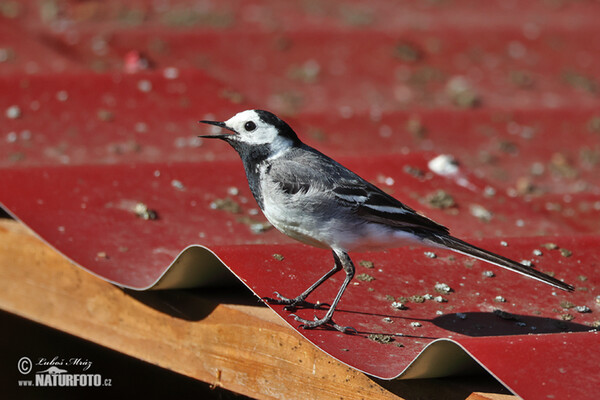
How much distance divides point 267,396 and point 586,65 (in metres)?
4.68

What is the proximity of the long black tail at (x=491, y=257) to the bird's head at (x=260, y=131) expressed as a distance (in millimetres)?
663

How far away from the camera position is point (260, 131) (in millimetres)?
3576

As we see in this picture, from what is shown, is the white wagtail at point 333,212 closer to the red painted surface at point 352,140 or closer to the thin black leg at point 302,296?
the thin black leg at point 302,296

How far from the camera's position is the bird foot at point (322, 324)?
9.81ft

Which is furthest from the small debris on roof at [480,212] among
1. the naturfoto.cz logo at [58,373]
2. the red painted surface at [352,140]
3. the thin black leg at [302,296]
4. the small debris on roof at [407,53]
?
the small debris on roof at [407,53]

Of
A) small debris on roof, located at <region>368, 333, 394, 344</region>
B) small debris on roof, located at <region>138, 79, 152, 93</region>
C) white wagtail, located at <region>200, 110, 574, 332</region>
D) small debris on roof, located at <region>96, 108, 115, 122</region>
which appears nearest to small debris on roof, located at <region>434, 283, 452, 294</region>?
white wagtail, located at <region>200, 110, 574, 332</region>

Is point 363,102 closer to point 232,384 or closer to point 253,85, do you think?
point 253,85

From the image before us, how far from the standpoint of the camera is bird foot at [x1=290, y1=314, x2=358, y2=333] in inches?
118

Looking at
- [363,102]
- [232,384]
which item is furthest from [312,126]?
[232,384]

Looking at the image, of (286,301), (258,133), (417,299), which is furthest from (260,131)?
(417,299)

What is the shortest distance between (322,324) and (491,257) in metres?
0.67

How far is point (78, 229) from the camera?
3.64 metres

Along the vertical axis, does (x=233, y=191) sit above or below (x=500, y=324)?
below

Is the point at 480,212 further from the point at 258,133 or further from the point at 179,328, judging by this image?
the point at 179,328
